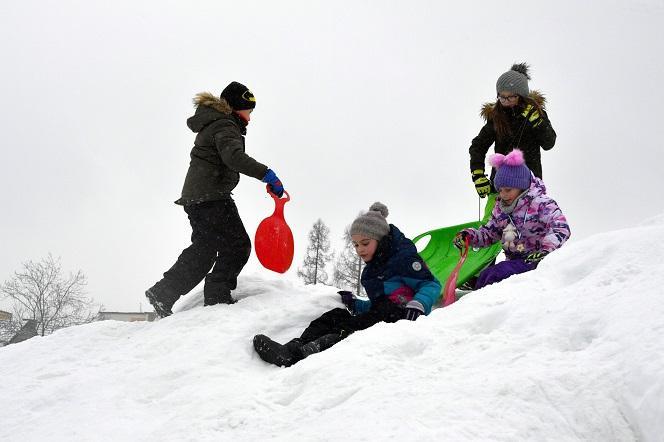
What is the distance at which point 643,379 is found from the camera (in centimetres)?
156

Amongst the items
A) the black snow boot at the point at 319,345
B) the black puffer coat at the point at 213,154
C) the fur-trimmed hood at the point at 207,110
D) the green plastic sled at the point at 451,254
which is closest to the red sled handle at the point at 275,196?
the black puffer coat at the point at 213,154

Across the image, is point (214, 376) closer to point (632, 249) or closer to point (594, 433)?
point (594, 433)

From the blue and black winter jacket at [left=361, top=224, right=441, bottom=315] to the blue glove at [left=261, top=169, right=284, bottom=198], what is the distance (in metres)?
0.89

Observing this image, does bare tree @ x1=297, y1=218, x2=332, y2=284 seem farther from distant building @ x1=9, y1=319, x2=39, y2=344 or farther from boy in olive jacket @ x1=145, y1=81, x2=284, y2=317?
boy in olive jacket @ x1=145, y1=81, x2=284, y2=317

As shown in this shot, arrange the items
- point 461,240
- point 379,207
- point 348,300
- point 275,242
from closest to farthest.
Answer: point 348,300, point 275,242, point 461,240, point 379,207

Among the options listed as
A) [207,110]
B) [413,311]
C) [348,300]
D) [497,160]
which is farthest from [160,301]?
[497,160]

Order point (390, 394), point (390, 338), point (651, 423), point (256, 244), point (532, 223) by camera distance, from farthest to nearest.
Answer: point (256, 244) → point (532, 223) → point (390, 338) → point (390, 394) → point (651, 423)

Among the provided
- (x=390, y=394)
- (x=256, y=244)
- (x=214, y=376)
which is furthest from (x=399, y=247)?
(x=390, y=394)

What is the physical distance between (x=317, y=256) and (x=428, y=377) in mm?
21313

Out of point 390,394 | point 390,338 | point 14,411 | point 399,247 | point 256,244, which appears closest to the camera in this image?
point 390,394

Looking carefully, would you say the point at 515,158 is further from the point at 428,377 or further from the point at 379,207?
the point at 428,377

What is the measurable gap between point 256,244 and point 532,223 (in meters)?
2.18

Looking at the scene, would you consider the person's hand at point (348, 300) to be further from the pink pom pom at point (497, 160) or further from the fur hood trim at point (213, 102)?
the fur hood trim at point (213, 102)

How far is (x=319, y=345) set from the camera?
292 centimetres
